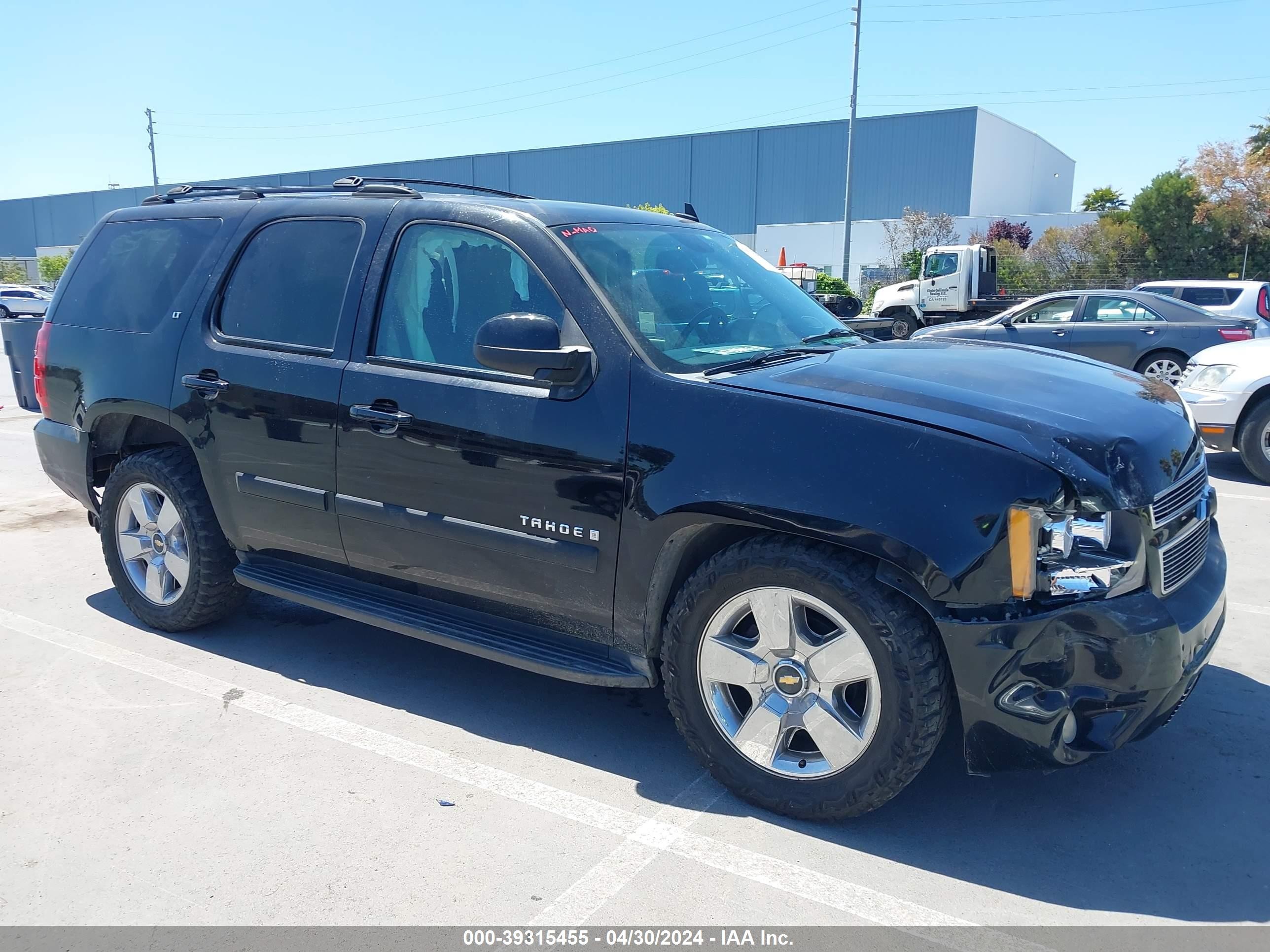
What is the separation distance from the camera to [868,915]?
2.63 m

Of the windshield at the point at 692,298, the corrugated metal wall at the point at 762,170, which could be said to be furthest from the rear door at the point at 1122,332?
the corrugated metal wall at the point at 762,170

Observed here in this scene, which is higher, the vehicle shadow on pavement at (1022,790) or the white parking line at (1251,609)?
the white parking line at (1251,609)

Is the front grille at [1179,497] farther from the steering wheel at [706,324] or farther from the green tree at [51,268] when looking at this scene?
the green tree at [51,268]

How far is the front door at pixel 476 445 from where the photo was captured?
3.28 m

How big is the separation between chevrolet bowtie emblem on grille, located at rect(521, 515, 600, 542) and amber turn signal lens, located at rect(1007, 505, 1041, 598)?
4.28 feet

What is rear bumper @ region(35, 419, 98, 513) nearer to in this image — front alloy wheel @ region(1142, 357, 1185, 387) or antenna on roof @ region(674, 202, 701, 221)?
antenna on roof @ region(674, 202, 701, 221)

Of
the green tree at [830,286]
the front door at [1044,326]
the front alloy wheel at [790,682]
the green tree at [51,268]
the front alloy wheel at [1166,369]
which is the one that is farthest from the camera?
the green tree at [51,268]

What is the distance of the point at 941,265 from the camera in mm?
24406

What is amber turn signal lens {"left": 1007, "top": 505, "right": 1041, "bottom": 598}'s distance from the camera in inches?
104

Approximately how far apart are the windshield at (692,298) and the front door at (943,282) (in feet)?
69.6

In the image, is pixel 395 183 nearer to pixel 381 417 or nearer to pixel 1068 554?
pixel 381 417
